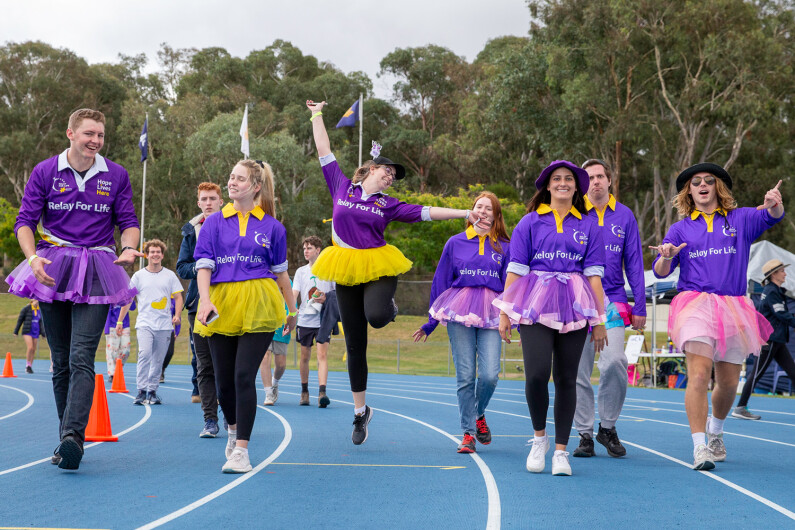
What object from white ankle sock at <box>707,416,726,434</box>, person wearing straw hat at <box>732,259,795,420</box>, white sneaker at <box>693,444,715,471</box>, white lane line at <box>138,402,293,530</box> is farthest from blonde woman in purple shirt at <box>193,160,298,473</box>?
person wearing straw hat at <box>732,259,795,420</box>

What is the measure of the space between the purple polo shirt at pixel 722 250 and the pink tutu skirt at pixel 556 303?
0.85 meters

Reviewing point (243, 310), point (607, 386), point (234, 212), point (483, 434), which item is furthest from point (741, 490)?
point (234, 212)


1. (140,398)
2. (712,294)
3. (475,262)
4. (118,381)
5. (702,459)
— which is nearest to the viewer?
(702,459)

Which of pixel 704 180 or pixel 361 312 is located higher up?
pixel 704 180

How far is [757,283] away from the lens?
1994cm

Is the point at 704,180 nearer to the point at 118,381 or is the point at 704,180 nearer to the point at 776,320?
the point at 776,320

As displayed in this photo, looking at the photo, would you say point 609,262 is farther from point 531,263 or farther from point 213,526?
point 213,526

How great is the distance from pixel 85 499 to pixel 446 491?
211 centimetres

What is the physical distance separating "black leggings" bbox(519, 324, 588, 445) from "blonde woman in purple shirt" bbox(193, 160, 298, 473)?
1.79m

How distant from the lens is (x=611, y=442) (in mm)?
7418

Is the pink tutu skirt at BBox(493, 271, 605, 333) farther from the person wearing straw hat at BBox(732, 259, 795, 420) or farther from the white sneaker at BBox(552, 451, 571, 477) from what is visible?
the person wearing straw hat at BBox(732, 259, 795, 420)

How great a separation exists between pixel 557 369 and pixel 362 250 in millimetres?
1840

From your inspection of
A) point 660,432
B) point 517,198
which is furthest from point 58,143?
point 660,432

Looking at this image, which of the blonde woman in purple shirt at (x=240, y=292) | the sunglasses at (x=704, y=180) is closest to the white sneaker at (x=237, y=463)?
the blonde woman in purple shirt at (x=240, y=292)
